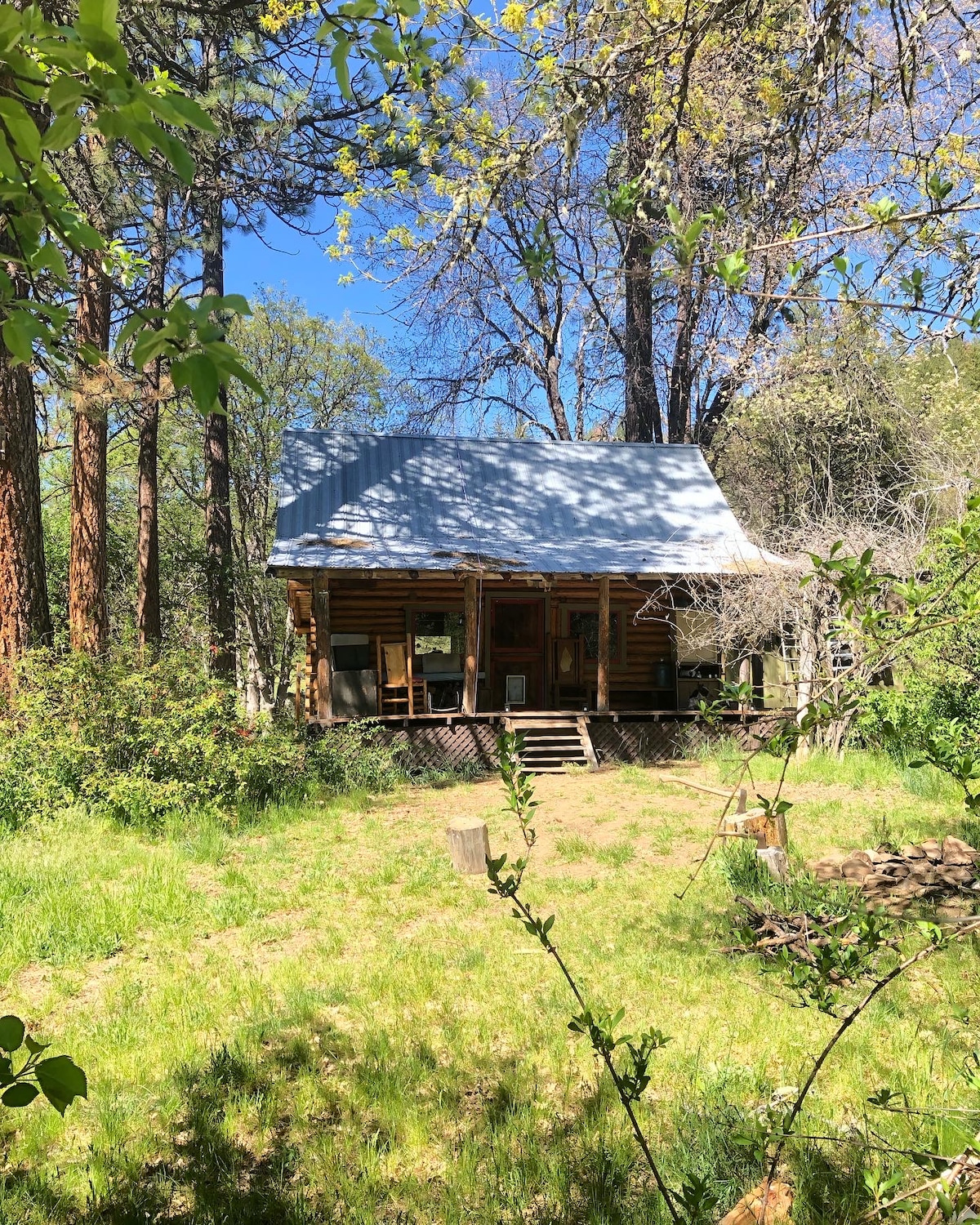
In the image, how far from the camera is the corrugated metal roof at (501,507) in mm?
13484

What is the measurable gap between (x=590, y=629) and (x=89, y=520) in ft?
31.9

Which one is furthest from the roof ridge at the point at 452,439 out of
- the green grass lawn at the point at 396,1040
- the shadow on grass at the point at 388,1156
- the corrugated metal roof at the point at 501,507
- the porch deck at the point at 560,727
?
the shadow on grass at the point at 388,1156

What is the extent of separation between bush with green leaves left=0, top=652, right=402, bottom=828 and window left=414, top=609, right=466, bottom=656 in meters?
6.00

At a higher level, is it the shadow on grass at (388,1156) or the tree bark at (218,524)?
the tree bark at (218,524)

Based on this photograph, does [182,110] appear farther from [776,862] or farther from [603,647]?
[603,647]

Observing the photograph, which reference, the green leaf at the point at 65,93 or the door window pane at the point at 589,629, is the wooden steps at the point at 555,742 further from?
the green leaf at the point at 65,93

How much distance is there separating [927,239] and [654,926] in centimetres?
491

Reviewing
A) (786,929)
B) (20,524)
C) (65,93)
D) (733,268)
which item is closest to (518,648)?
(20,524)

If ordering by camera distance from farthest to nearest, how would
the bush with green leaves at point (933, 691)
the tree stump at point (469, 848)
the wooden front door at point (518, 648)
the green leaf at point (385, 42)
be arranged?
1. the wooden front door at point (518, 648)
2. the bush with green leaves at point (933, 691)
3. the tree stump at point (469, 848)
4. the green leaf at point (385, 42)

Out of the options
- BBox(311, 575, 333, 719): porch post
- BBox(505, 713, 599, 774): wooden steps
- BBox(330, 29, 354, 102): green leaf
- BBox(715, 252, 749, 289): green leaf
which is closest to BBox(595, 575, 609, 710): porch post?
BBox(505, 713, 599, 774): wooden steps

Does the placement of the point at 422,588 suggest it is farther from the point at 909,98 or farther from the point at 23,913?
the point at 909,98

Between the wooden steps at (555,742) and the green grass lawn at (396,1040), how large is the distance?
485 cm

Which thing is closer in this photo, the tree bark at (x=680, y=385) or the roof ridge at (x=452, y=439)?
the roof ridge at (x=452, y=439)

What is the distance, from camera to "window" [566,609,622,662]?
16328 mm
